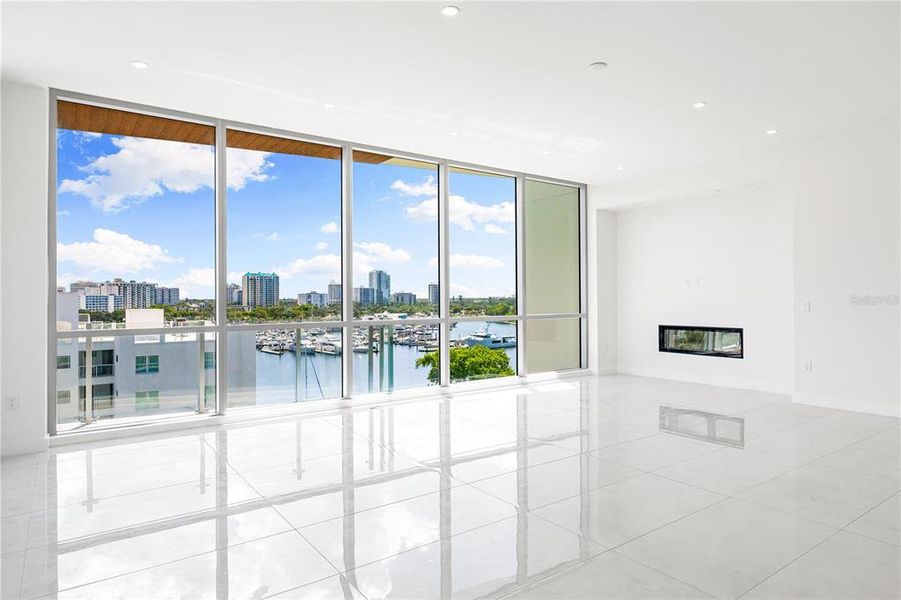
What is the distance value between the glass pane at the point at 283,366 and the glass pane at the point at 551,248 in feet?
10.1

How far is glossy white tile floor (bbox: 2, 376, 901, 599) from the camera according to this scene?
234 centimetres

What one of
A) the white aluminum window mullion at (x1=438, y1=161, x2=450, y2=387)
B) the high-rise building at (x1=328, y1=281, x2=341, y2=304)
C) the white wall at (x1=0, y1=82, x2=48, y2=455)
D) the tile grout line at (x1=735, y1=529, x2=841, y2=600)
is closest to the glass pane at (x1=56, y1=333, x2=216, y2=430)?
the white wall at (x1=0, y1=82, x2=48, y2=455)

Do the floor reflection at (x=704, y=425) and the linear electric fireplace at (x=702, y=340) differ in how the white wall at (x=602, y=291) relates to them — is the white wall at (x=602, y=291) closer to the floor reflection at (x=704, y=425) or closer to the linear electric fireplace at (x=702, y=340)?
the linear electric fireplace at (x=702, y=340)

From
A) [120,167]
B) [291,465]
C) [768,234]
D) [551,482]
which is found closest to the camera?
[551,482]

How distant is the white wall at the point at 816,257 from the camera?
548 cm

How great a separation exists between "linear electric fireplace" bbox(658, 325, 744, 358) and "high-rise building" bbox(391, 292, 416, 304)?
379 centimetres

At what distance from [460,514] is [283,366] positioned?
3.35 m

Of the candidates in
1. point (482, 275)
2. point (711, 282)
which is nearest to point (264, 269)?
point (482, 275)

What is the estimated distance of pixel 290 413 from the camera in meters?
5.68

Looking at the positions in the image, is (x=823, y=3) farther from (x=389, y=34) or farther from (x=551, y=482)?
(x=551, y=482)

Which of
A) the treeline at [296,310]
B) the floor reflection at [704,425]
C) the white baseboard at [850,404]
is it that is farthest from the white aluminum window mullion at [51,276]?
the white baseboard at [850,404]

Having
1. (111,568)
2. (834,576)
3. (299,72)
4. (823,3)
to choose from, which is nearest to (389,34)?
(299,72)

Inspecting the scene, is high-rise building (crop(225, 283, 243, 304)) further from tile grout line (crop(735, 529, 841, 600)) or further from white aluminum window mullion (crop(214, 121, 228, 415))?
tile grout line (crop(735, 529, 841, 600))

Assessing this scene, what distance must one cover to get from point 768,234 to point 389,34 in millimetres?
5472
